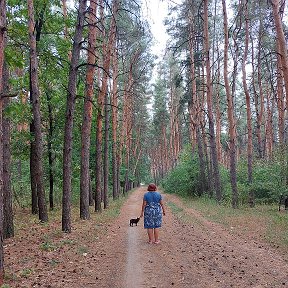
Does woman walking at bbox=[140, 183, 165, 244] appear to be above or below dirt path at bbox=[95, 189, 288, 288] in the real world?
above

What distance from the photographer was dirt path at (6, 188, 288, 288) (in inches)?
245

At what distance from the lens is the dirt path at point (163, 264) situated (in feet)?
20.4

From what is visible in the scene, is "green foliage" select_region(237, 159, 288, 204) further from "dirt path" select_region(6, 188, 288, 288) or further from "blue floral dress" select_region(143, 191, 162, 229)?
"blue floral dress" select_region(143, 191, 162, 229)

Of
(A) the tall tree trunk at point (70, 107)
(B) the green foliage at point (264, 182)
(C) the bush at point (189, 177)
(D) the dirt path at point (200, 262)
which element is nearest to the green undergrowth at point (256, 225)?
(D) the dirt path at point (200, 262)

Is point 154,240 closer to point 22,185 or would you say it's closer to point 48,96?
point 48,96

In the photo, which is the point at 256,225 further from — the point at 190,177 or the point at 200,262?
the point at 190,177

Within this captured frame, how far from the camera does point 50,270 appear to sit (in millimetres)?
6973

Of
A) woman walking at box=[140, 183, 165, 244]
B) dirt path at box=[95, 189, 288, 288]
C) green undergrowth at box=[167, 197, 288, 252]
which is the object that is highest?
woman walking at box=[140, 183, 165, 244]

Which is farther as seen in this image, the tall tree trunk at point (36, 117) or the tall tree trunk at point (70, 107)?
the tall tree trunk at point (36, 117)

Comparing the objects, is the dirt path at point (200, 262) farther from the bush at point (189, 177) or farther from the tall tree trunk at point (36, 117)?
the bush at point (189, 177)

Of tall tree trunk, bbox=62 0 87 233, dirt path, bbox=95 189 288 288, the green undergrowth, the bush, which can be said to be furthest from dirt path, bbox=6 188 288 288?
the bush

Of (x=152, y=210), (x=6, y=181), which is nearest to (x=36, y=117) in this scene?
(x=6, y=181)

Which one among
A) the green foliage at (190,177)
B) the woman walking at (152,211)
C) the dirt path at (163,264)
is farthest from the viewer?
the green foliage at (190,177)

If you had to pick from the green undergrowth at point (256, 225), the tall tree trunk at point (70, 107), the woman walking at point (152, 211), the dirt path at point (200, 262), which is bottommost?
the green undergrowth at point (256, 225)
